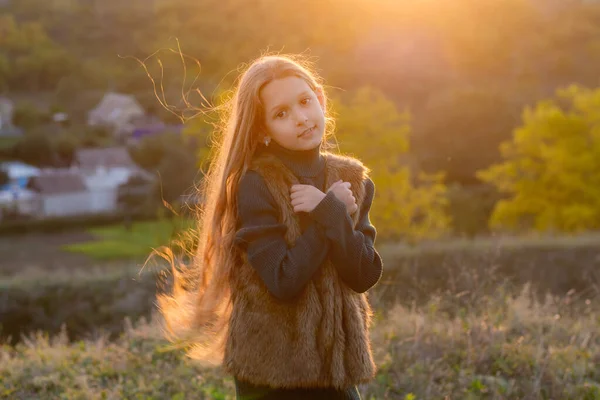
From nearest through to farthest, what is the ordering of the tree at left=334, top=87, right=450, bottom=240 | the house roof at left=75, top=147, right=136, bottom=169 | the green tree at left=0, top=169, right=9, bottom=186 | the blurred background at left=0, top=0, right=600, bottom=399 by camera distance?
the blurred background at left=0, top=0, right=600, bottom=399, the tree at left=334, top=87, right=450, bottom=240, the green tree at left=0, top=169, right=9, bottom=186, the house roof at left=75, top=147, right=136, bottom=169

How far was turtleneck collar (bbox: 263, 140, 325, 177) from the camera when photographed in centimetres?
229

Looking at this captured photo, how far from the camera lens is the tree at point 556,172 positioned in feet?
80.0

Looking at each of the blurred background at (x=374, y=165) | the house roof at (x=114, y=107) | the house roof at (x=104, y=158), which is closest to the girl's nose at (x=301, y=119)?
the blurred background at (x=374, y=165)

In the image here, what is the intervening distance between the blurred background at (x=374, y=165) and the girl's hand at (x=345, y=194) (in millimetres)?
809

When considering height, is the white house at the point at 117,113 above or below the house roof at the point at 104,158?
above

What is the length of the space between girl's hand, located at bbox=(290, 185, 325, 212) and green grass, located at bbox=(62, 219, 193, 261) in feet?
99.5

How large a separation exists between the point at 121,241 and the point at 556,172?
81.7 feet

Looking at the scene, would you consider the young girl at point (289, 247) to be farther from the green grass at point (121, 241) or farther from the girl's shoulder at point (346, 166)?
the green grass at point (121, 241)

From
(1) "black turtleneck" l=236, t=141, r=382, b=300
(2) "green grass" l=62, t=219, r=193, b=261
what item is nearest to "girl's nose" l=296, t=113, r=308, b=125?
(1) "black turtleneck" l=236, t=141, r=382, b=300

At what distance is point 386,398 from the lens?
3.82 meters

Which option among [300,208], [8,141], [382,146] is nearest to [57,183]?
[8,141]

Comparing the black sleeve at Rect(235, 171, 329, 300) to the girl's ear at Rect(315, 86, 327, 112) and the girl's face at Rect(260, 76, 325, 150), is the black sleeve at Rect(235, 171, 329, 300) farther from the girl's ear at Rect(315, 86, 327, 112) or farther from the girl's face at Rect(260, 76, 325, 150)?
the girl's ear at Rect(315, 86, 327, 112)

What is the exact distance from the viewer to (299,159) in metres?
2.30

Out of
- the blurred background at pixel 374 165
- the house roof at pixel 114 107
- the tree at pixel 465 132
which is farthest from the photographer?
the house roof at pixel 114 107
